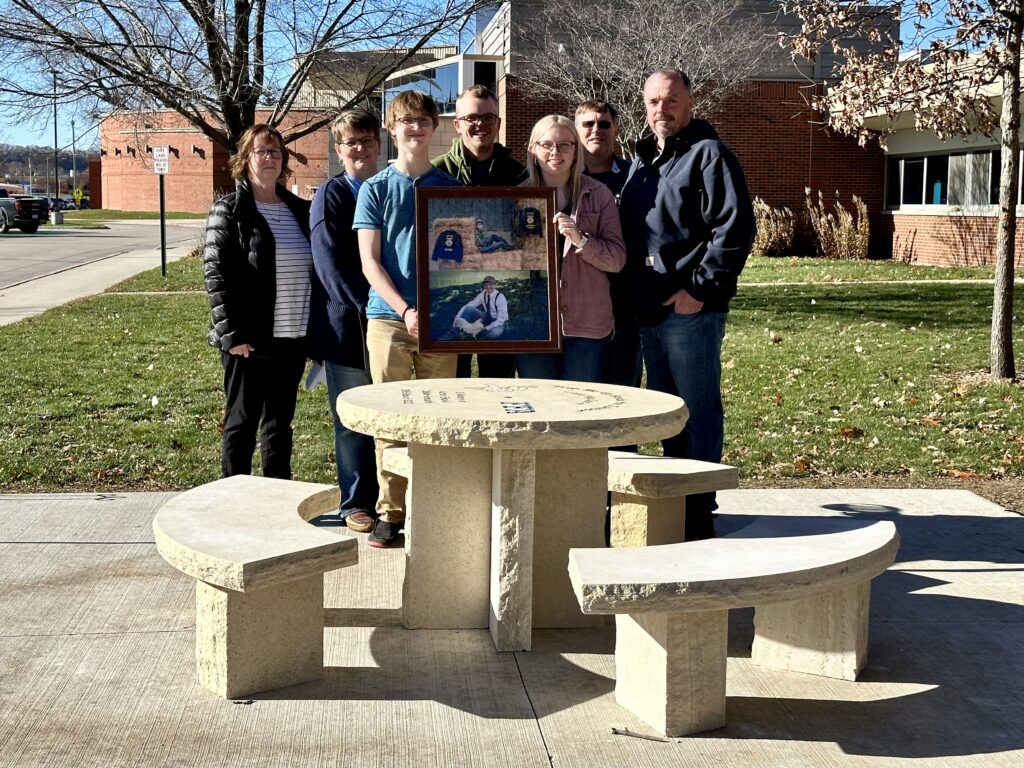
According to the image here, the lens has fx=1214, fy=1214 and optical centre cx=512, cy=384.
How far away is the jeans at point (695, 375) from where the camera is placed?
5.32 meters

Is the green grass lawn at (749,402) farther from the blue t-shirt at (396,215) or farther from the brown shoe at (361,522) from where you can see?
the blue t-shirt at (396,215)

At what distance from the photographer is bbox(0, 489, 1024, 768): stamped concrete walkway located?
3543 millimetres

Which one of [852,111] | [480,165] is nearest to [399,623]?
[480,165]

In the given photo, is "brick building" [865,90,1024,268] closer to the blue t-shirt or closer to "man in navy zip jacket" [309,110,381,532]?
"man in navy zip jacket" [309,110,381,532]

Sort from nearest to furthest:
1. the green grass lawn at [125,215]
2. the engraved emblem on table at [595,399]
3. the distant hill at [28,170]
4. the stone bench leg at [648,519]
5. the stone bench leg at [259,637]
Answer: the stone bench leg at [259,637] < the engraved emblem on table at [595,399] < the stone bench leg at [648,519] < the green grass lawn at [125,215] < the distant hill at [28,170]

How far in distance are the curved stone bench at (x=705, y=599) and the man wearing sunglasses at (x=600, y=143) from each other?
206 cm

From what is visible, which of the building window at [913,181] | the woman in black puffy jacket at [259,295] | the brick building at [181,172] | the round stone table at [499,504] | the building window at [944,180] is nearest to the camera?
the round stone table at [499,504]

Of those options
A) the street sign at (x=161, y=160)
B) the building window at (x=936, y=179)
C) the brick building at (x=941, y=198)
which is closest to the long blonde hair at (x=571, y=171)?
the brick building at (x=941, y=198)

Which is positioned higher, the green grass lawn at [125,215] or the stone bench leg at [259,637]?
the green grass lawn at [125,215]

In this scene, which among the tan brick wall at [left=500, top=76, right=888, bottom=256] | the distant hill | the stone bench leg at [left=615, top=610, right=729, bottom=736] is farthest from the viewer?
the distant hill

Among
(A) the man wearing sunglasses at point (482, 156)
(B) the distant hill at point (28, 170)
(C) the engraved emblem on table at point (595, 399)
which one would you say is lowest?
(C) the engraved emblem on table at point (595, 399)

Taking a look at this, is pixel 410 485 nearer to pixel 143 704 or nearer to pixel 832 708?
pixel 143 704

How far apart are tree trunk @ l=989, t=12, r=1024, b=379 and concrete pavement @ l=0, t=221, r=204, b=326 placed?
11.6 meters

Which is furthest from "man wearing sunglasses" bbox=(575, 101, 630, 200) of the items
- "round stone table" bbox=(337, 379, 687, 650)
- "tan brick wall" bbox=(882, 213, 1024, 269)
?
"tan brick wall" bbox=(882, 213, 1024, 269)
